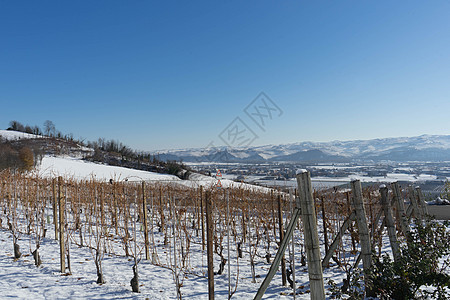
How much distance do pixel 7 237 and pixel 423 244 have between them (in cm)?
824

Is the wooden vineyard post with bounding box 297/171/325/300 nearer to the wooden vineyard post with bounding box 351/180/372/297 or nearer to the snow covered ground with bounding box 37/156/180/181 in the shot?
the wooden vineyard post with bounding box 351/180/372/297

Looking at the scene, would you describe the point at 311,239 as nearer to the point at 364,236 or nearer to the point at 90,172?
the point at 364,236

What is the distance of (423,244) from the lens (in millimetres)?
3051

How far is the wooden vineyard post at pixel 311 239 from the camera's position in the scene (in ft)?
6.11

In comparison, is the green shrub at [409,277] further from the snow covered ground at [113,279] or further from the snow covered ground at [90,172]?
the snow covered ground at [90,172]

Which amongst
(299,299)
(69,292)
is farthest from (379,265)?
(69,292)

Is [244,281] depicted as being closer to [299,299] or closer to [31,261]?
[299,299]

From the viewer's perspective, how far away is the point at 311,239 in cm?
191

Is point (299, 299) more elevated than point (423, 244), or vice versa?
point (423, 244)

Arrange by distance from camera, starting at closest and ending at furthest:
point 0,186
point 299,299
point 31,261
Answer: point 299,299 → point 31,261 → point 0,186

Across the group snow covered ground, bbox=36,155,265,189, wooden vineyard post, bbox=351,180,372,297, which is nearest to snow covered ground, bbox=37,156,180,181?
snow covered ground, bbox=36,155,265,189

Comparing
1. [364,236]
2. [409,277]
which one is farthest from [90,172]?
[409,277]

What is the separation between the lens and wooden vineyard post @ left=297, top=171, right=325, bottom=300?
186cm

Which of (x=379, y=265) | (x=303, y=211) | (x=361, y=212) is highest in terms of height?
(x=303, y=211)
